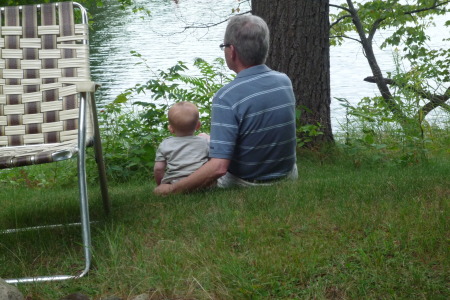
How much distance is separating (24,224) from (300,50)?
2.96m

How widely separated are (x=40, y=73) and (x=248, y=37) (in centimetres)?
130

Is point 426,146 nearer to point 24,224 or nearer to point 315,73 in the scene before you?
point 315,73

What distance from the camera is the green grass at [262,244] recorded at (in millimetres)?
2504

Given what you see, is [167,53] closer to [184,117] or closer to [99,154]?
[184,117]

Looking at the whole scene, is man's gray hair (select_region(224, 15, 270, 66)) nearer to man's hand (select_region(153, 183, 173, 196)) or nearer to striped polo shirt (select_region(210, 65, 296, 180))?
striped polo shirt (select_region(210, 65, 296, 180))

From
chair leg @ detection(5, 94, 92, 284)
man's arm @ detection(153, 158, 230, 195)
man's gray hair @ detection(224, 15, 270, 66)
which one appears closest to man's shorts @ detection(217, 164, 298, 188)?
man's arm @ detection(153, 158, 230, 195)

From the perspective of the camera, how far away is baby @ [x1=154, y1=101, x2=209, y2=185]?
407cm

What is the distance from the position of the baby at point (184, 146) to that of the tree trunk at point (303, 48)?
6.13ft

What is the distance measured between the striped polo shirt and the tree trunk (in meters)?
1.80

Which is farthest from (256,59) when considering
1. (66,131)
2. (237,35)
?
(66,131)

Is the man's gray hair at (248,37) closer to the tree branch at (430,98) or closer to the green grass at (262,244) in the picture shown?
the green grass at (262,244)

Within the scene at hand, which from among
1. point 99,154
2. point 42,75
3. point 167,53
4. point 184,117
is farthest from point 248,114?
point 167,53

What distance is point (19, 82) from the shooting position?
4145mm

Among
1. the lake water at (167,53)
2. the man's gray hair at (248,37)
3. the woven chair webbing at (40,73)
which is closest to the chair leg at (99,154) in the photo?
the woven chair webbing at (40,73)
